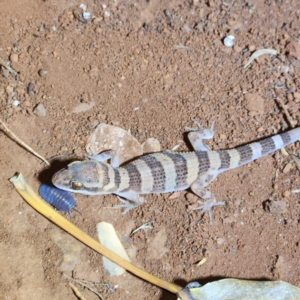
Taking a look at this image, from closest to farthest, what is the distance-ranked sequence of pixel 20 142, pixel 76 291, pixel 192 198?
pixel 76 291, pixel 20 142, pixel 192 198

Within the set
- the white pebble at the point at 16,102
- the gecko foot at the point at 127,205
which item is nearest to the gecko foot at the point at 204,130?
the gecko foot at the point at 127,205

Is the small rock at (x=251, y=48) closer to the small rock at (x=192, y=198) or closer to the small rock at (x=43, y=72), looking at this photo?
the small rock at (x=192, y=198)

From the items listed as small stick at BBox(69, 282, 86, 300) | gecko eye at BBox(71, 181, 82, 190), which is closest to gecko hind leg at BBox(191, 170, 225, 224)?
gecko eye at BBox(71, 181, 82, 190)

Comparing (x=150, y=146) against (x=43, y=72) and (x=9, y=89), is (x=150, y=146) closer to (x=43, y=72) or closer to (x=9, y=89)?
(x=43, y=72)

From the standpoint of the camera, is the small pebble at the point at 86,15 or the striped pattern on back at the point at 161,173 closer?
the striped pattern on back at the point at 161,173

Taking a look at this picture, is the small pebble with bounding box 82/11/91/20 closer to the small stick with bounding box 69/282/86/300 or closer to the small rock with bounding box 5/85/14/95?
the small rock with bounding box 5/85/14/95

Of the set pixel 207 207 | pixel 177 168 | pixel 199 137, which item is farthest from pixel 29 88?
pixel 207 207

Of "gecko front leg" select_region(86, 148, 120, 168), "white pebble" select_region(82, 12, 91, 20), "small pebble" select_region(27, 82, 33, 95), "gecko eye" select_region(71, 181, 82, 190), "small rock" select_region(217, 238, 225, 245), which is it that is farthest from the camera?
"white pebble" select_region(82, 12, 91, 20)

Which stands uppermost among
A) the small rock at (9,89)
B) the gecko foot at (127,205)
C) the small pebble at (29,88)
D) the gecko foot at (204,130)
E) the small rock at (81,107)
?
the small rock at (9,89)
